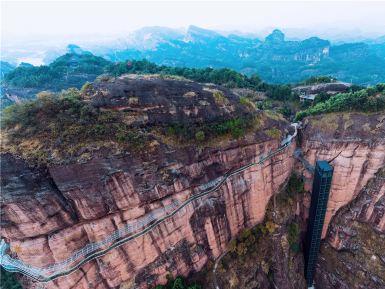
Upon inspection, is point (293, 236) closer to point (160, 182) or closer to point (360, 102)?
point (360, 102)

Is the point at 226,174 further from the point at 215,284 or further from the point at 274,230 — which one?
the point at 215,284

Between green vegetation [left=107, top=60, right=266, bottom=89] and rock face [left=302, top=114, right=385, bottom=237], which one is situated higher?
green vegetation [left=107, top=60, right=266, bottom=89]

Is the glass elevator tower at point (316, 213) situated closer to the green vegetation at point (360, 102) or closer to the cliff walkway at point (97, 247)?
the green vegetation at point (360, 102)

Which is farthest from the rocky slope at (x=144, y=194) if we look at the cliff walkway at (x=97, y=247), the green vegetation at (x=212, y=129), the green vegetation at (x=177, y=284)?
the green vegetation at (x=212, y=129)

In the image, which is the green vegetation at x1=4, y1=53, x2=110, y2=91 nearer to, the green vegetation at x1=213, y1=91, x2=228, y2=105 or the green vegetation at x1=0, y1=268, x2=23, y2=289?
the green vegetation at x1=0, y1=268, x2=23, y2=289

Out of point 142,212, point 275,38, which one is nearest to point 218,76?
point 142,212

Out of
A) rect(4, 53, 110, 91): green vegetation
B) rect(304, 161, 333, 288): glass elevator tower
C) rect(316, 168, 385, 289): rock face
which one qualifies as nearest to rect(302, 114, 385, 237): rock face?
rect(316, 168, 385, 289): rock face
